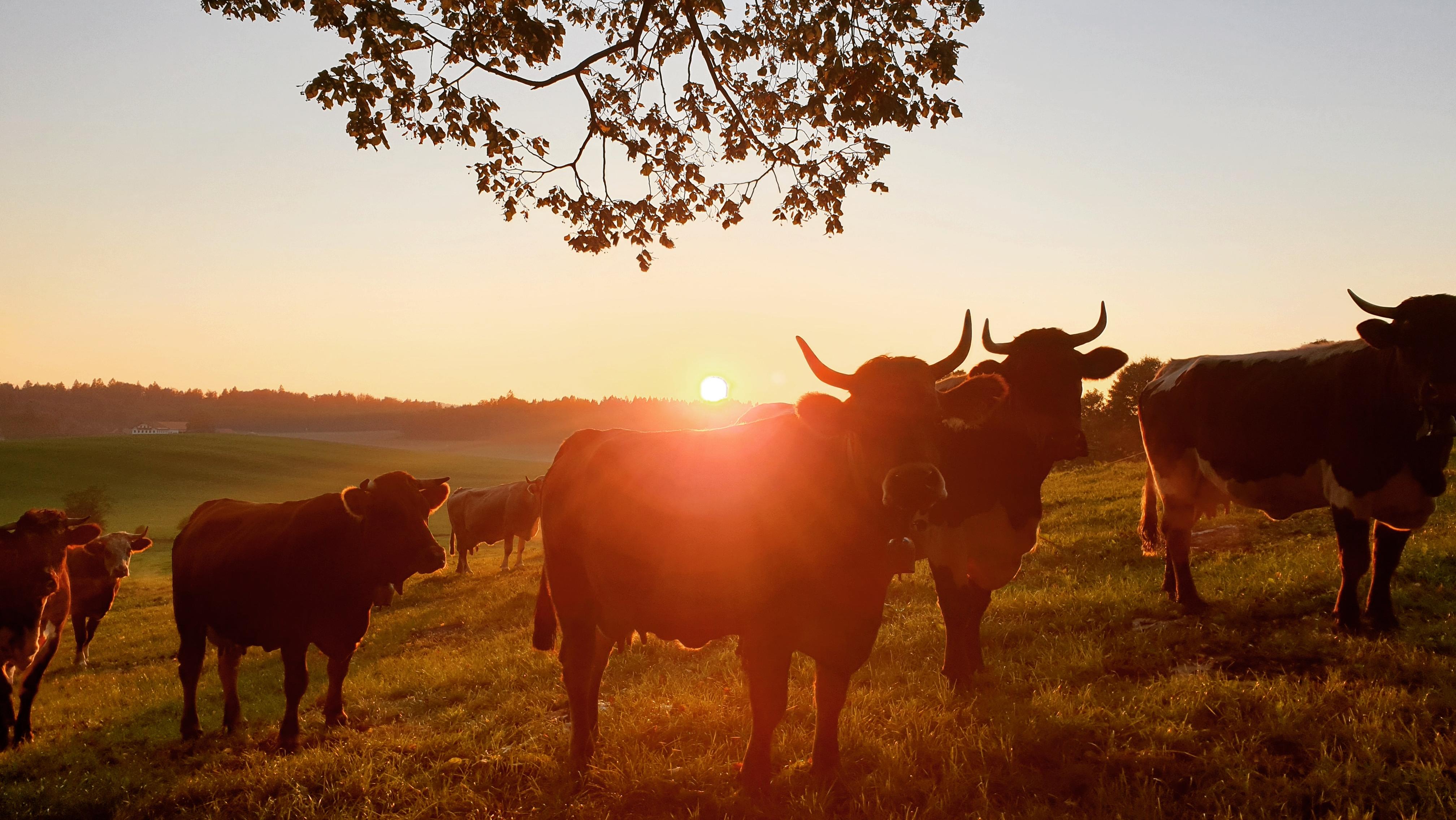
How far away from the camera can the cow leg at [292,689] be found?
7148mm

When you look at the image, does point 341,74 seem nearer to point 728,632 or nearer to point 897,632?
point 728,632

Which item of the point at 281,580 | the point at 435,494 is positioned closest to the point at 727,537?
the point at 435,494

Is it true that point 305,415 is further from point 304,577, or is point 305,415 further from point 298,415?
point 304,577

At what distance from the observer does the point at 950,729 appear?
5551 mm

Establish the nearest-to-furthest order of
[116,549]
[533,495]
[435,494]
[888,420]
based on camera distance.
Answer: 1. [888,420]
2. [435,494]
3. [116,549]
4. [533,495]

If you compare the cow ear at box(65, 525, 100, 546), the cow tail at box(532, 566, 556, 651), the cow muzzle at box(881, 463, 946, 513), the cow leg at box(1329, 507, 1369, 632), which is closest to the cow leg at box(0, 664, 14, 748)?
the cow ear at box(65, 525, 100, 546)

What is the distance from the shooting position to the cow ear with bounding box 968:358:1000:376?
6.62m

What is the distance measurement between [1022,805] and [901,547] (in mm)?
1614

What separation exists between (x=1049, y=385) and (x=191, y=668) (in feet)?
30.9

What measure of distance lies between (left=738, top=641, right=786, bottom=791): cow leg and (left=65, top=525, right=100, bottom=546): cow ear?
29.7 ft

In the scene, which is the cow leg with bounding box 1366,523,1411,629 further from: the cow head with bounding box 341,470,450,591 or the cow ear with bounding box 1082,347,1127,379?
the cow head with bounding box 341,470,450,591

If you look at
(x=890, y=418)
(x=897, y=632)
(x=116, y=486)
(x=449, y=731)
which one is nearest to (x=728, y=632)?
(x=890, y=418)

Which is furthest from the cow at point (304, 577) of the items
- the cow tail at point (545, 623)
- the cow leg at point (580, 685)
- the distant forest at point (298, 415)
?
the distant forest at point (298, 415)

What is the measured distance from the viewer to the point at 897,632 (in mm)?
8602
